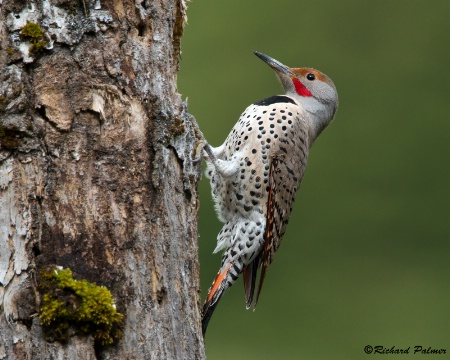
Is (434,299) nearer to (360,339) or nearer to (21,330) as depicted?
(360,339)

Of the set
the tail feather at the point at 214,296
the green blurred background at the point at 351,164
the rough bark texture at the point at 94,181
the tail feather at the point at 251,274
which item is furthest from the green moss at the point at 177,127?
the green blurred background at the point at 351,164

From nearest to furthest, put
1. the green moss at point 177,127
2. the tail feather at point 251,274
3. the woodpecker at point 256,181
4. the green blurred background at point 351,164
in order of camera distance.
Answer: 1. the green moss at point 177,127
2. the woodpecker at point 256,181
3. the tail feather at point 251,274
4. the green blurred background at point 351,164

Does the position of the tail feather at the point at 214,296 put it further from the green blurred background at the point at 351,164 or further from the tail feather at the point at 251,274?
the green blurred background at the point at 351,164

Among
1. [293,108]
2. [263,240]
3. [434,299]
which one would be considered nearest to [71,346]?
[263,240]

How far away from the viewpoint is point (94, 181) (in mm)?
2502

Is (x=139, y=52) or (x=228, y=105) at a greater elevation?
(x=139, y=52)

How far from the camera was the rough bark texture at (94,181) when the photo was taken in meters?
2.42

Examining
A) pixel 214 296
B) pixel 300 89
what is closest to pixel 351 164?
pixel 300 89

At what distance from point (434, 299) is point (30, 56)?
5785mm

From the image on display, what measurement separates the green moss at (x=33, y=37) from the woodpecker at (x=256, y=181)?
1462 mm

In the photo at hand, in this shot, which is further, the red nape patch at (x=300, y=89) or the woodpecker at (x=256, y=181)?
the red nape patch at (x=300, y=89)

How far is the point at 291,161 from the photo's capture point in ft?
13.8

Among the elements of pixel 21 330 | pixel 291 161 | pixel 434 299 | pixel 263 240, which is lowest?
pixel 434 299

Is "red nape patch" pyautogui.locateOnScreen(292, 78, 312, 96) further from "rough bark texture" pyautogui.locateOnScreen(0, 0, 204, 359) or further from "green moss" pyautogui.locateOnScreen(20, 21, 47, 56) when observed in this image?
"green moss" pyautogui.locateOnScreen(20, 21, 47, 56)
